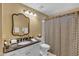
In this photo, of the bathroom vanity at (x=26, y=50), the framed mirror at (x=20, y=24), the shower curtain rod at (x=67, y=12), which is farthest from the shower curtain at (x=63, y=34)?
the framed mirror at (x=20, y=24)

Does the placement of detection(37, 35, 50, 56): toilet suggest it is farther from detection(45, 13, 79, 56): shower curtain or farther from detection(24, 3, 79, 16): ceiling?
detection(24, 3, 79, 16): ceiling

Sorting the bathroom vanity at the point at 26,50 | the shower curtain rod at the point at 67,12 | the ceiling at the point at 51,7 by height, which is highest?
the ceiling at the point at 51,7

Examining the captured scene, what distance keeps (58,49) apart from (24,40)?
1.50 ft

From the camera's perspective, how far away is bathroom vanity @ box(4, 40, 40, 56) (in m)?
1.46

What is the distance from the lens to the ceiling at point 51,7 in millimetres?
1460

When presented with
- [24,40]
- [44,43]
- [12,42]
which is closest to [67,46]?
[44,43]

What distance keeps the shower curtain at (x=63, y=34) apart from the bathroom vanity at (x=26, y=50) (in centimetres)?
16

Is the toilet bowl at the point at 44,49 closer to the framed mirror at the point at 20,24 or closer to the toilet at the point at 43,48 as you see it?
the toilet at the point at 43,48

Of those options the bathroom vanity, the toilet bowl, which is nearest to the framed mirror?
the bathroom vanity

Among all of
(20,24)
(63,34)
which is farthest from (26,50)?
(63,34)

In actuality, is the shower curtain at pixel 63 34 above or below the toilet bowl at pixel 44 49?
above

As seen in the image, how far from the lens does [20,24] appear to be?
152 centimetres

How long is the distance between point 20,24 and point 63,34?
0.56 meters

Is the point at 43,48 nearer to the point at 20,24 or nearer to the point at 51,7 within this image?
the point at 20,24
